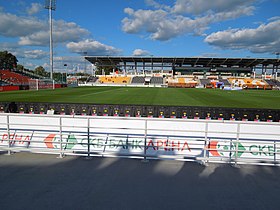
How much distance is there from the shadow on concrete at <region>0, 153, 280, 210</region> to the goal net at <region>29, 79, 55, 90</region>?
4239 cm

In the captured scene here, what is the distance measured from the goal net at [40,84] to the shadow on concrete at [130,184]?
1669 inches

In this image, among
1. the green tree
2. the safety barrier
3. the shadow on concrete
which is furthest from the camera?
the green tree

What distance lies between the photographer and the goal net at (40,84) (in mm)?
42075

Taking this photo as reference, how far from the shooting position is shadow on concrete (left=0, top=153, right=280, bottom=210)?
3053 mm

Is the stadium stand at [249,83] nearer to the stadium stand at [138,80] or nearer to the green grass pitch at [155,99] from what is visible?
the stadium stand at [138,80]

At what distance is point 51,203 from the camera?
3.01 m

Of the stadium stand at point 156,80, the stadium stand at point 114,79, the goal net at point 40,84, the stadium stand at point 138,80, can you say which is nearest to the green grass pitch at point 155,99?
the goal net at point 40,84

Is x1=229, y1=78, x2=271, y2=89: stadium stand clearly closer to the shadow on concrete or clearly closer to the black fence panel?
the black fence panel

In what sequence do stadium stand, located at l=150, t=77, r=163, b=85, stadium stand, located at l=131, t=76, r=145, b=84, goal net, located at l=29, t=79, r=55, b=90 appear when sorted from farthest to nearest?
stadium stand, located at l=131, t=76, r=145, b=84 < stadium stand, located at l=150, t=77, r=163, b=85 < goal net, located at l=29, t=79, r=55, b=90

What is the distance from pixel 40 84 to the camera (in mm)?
44312

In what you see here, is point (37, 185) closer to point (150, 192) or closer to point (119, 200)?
point (119, 200)

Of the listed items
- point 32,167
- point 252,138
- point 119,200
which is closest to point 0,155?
point 32,167

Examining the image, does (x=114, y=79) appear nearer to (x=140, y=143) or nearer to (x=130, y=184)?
(x=140, y=143)

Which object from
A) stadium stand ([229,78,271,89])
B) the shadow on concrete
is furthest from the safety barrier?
stadium stand ([229,78,271,89])
